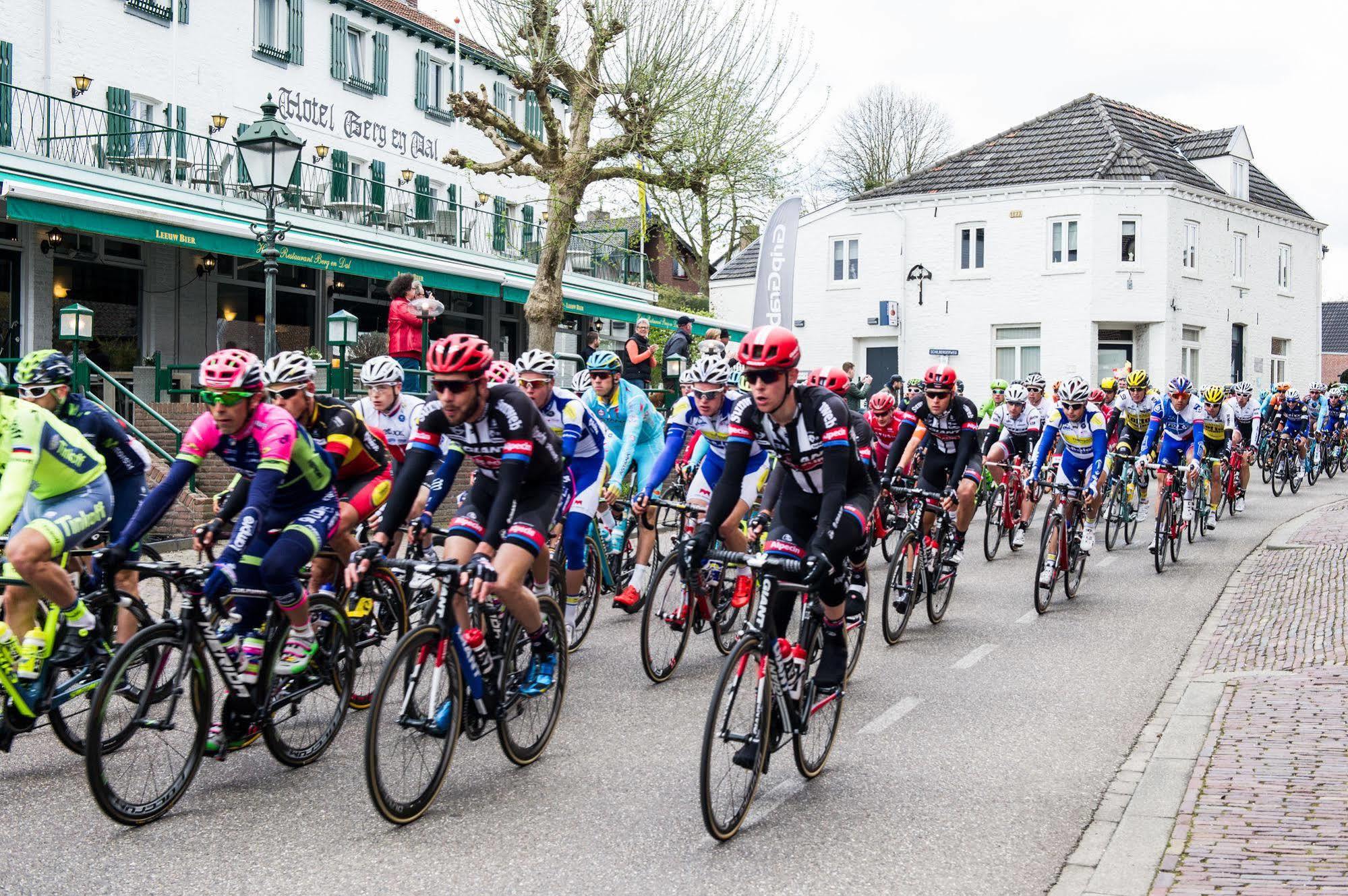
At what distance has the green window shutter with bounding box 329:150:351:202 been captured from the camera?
25783mm

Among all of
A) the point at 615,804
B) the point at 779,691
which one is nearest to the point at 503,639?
the point at 615,804

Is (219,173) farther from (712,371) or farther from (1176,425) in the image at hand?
(1176,425)

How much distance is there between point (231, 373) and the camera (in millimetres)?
5629

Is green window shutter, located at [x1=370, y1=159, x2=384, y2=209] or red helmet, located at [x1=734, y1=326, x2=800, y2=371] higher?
green window shutter, located at [x1=370, y1=159, x2=384, y2=209]

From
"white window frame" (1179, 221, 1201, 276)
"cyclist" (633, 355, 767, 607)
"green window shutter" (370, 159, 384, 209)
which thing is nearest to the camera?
"cyclist" (633, 355, 767, 607)

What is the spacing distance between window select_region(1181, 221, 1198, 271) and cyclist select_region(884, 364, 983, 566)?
2698 cm

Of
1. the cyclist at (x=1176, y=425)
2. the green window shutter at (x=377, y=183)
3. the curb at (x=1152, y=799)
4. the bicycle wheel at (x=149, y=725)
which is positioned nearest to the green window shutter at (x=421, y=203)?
the green window shutter at (x=377, y=183)

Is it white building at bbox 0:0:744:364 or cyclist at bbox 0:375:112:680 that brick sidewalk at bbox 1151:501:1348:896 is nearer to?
cyclist at bbox 0:375:112:680

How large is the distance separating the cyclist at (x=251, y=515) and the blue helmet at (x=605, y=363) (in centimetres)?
396

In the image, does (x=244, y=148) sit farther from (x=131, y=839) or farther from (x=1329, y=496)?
(x=1329, y=496)

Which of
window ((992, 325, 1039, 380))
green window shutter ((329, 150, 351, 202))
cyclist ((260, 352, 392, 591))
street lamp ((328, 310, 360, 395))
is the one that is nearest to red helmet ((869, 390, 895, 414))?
street lamp ((328, 310, 360, 395))

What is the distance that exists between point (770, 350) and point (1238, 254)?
3704 cm

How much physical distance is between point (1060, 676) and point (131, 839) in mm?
5689

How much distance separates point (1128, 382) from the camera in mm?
15828
